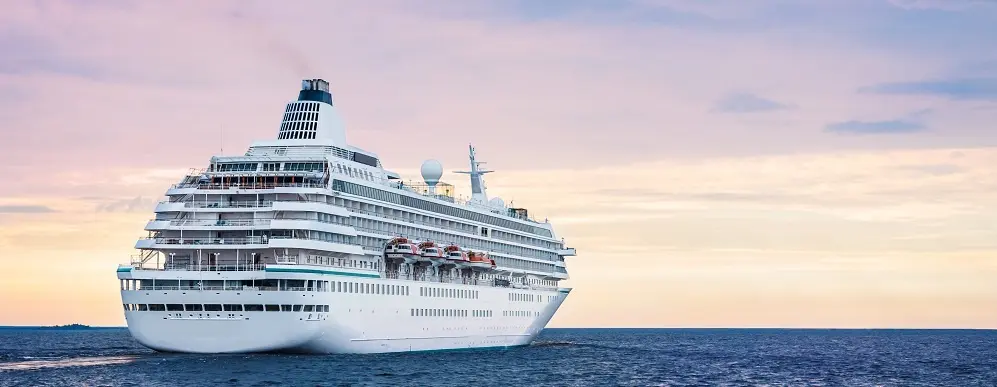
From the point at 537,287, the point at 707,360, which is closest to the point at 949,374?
the point at 707,360

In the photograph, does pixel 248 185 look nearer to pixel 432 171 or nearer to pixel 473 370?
pixel 473 370

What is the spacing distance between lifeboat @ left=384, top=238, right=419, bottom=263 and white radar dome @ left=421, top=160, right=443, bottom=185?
60.9 ft

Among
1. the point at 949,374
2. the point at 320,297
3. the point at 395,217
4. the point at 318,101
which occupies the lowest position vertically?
the point at 949,374

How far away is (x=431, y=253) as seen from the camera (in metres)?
93.8

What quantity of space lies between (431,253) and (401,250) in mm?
4873

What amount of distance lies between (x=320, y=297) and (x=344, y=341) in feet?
15.3

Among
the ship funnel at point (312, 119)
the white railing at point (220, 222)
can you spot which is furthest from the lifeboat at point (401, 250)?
the white railing at point (220, 222)

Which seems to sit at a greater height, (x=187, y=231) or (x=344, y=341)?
(x=187, y=231)

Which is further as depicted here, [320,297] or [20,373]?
[320,297]

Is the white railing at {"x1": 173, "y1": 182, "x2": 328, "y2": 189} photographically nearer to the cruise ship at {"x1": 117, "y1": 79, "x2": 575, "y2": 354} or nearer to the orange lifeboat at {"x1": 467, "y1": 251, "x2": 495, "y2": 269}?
the cruise ship at {"x1": 117, "y1": 79, "x2": 575, "y2": 354}

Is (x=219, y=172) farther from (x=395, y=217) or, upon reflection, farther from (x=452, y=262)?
(x=452, y=262)

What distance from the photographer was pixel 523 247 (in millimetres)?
117500

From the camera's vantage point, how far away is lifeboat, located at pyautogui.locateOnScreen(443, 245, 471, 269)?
320 feet

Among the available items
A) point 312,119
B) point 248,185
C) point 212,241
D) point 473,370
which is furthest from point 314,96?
point 473,370
